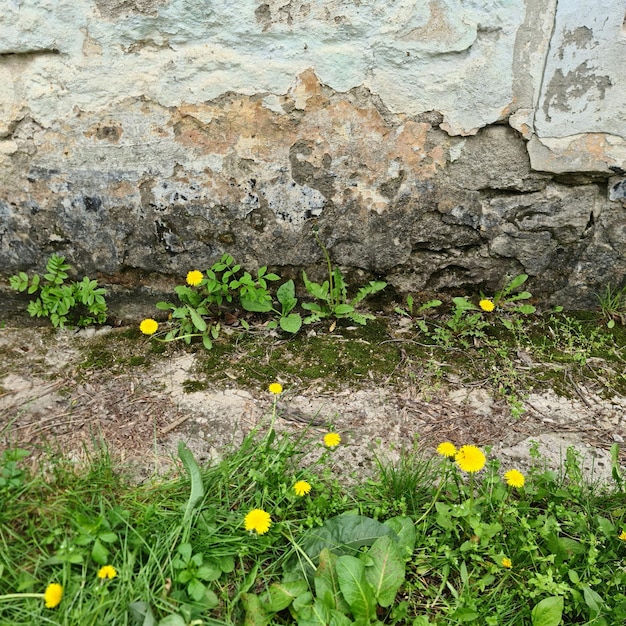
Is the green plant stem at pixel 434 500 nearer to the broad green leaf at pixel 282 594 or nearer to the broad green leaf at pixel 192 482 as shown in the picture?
the broad green leaf at pixel 282 594

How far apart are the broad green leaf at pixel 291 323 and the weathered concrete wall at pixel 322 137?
25 centimetres

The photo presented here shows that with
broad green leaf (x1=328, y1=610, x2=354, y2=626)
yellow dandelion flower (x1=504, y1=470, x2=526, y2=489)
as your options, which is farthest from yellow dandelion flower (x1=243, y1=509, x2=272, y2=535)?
yellow dandelion flower (x1=504, y1=470, x2=526, y2=489)

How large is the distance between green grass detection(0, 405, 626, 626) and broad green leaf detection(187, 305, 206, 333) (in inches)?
27.7

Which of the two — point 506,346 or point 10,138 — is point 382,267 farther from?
point 10,138

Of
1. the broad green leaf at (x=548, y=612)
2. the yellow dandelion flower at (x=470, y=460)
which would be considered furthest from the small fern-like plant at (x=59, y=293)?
the broad green leaf at (x=548, y=612)

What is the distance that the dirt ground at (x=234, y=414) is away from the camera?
1844mm

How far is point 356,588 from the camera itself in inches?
53.3

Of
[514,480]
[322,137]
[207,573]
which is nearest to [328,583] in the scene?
[207,573]

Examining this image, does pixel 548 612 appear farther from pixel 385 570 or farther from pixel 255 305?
pixel 255 305

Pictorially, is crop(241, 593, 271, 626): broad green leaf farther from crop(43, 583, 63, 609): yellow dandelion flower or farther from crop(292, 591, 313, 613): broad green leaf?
crop(43, 583, 63, 609): yellow dandelion flower

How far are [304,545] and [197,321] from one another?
1.11m

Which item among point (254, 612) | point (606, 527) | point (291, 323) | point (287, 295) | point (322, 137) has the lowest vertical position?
point (254, 612)

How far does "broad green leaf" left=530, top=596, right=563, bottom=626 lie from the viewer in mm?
1341

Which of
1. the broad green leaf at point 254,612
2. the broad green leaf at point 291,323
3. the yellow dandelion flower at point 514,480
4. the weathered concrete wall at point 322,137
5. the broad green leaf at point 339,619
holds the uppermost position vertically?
the weathered concrete wall at point 322,137
